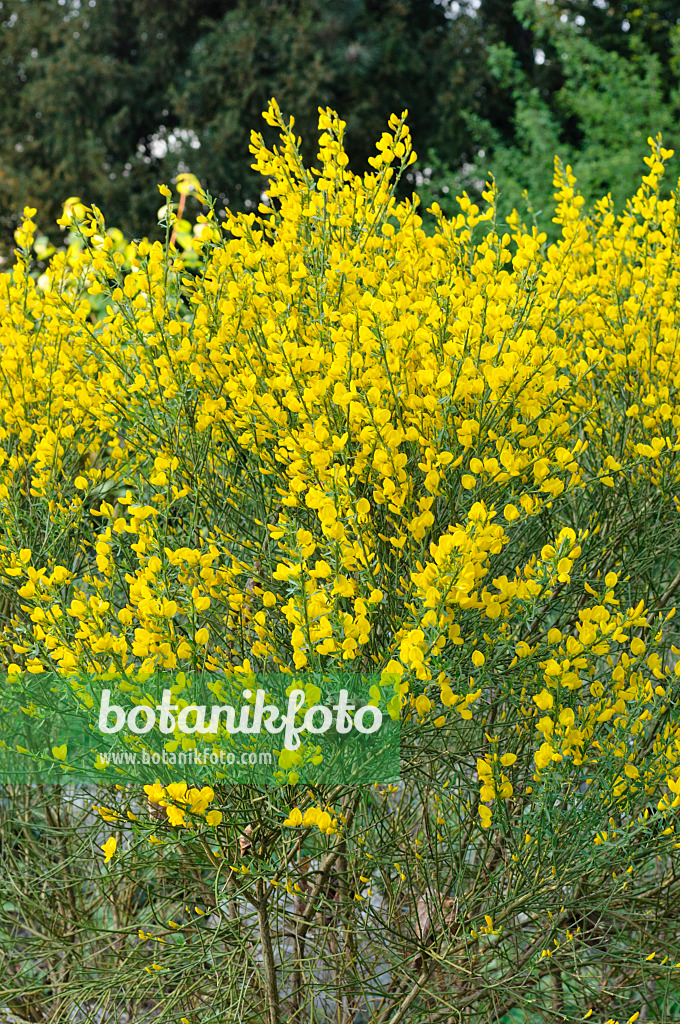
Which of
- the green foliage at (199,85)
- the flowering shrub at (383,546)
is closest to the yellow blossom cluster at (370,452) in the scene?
the flowering shrub at (383,546)

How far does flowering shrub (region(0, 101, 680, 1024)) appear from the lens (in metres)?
1.96

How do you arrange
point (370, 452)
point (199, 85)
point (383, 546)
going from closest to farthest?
point (370, 452), point (383, 546), point (199, 85)

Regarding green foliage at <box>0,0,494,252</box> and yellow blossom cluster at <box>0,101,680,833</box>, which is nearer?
yellow blossom cluster at <box>0,101,680,833</box>

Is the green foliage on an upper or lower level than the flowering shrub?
upper

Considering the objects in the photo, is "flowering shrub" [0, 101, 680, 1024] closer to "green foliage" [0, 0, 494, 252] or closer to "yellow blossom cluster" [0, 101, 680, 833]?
"yellow blossom cluster" [0, 101, 680, 833]

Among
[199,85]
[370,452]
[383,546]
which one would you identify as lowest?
[383,546]

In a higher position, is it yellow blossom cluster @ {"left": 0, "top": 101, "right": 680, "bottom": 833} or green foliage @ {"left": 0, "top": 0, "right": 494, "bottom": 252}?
green foliage @ {"left": 0, "top": 0, "right": 494, "bottom": 252}

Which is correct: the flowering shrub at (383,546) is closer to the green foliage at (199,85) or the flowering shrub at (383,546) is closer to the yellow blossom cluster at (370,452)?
the yellow blossom cluster at (370,452)

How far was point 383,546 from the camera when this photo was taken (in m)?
2.24

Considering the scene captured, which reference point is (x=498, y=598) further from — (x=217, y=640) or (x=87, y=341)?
(x=87, y=341)

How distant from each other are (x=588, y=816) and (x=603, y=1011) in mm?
991

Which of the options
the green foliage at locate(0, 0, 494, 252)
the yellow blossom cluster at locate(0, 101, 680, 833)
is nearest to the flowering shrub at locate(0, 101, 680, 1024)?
the yellow blossom cluster at locate(0, 101, 680, 833)

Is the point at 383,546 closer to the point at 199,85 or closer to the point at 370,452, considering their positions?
the point at 370,452

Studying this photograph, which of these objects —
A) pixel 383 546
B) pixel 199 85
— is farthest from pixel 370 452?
pixel 199 85
